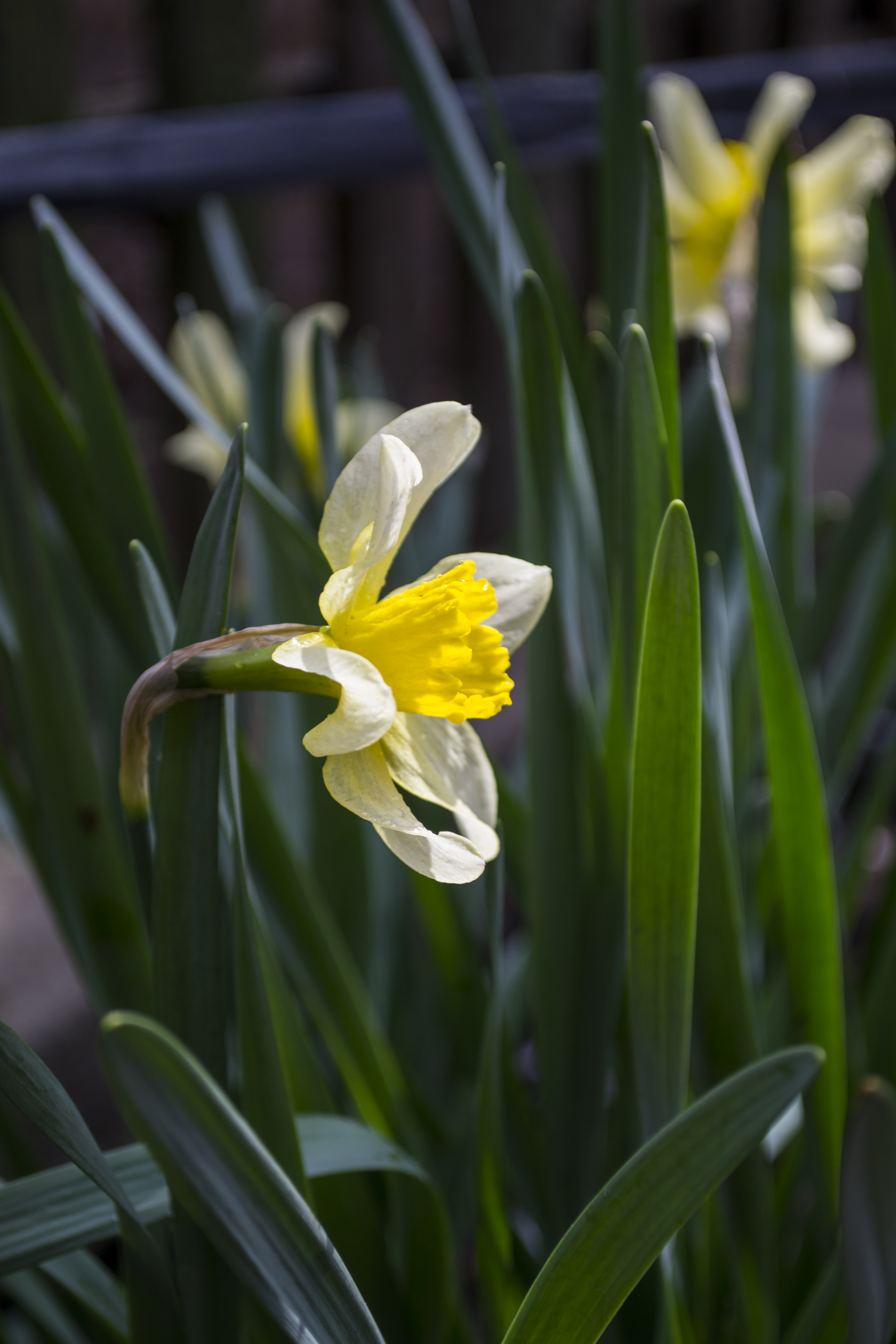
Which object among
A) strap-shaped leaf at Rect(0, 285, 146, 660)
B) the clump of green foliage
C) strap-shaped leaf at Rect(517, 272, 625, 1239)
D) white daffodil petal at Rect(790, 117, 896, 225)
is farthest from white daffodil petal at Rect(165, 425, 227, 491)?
white daffodil petal at Rect(790, 117, 896, 225)

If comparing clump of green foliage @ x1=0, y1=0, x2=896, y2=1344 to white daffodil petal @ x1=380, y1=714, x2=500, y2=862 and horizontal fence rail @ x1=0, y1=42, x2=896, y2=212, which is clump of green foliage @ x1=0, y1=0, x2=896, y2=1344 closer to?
white daffodil petal @ x1=380, y1=714, x2=500, y2=862

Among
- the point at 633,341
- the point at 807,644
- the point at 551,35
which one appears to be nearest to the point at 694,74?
the point at 551,35

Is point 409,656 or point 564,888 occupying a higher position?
point 409,656

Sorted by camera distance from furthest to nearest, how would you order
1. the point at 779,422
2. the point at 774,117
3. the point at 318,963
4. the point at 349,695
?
1. the point at 774,117
2. the point at 779,422
3. the point at 318,963
4. the point at 349,695

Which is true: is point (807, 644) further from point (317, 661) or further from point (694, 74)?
point (694, 74)

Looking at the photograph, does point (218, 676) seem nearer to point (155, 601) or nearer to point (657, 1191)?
point (155, 601)

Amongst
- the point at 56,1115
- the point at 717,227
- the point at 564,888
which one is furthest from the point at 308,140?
the point at 56,1115
